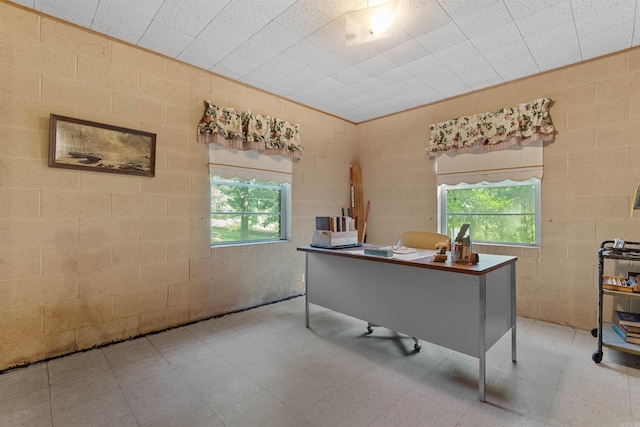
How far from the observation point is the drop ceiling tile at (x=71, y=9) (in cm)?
209

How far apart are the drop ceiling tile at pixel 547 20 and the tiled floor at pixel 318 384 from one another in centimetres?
258

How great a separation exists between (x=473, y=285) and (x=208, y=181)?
104 inches


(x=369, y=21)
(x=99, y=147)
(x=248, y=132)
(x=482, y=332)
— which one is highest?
(x=369, y=21)

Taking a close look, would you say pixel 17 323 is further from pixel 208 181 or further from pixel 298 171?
pixel 298 171

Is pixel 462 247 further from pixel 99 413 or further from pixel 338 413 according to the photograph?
pixel 99 413

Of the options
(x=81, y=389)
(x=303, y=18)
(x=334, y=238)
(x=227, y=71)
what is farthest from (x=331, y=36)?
(x=81, y=389)

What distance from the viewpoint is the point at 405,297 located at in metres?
2.22

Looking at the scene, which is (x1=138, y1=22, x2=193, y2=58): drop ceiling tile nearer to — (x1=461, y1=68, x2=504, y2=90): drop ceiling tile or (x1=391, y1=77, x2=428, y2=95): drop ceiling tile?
(x1=391, y1=77, x2=428, y2=95): drop ceiling tile

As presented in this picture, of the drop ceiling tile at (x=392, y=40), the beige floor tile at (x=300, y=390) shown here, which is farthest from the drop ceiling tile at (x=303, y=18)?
the beige floor tile at (x=300, y=390)

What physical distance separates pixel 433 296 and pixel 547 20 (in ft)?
7.36

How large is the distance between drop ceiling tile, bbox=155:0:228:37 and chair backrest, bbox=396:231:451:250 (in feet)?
8.18

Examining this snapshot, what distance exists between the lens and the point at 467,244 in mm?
1960

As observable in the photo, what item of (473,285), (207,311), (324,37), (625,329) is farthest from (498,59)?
(207,311)

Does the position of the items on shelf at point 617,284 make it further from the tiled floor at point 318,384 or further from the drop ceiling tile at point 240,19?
the drop ceiling tile at point 240,19
